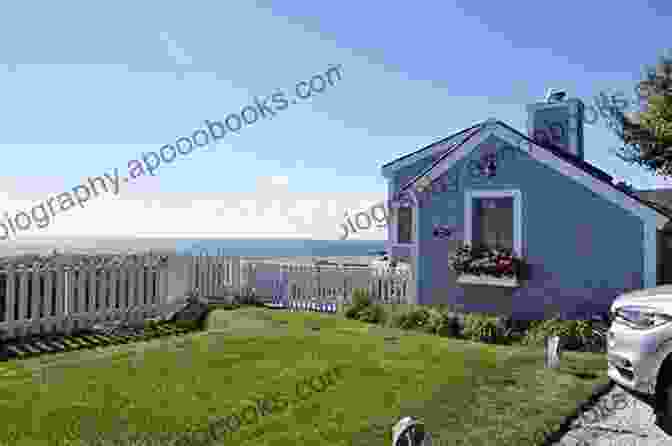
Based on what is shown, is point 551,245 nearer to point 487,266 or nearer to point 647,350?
point 487,266

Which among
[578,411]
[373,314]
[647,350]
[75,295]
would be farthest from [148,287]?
[647,350]

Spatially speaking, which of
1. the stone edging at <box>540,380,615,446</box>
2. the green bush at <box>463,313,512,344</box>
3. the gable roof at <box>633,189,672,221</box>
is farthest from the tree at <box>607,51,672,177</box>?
the stone edging at <box>540,380,615,446</box>

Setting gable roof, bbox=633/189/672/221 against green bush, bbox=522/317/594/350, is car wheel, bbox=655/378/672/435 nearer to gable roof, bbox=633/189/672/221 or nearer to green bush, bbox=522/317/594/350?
green bush, bbox=522/317/594/350

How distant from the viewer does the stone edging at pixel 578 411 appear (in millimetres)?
4402

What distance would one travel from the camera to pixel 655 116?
1451 centimetres

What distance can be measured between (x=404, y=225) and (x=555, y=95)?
17.7ft

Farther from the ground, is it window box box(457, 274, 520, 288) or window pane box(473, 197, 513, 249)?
window pane box(473, 197, 513, 249)

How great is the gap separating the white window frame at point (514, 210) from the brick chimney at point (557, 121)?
3.79 metres

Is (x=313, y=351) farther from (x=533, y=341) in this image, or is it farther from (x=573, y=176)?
(x=573, y=176)

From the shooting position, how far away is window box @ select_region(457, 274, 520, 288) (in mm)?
9797

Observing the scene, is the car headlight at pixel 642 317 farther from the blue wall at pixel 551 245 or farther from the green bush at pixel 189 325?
the green bush at pixel 189 325

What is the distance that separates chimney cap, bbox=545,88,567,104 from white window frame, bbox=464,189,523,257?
14.4 ft

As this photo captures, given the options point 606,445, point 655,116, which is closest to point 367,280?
point 606,445

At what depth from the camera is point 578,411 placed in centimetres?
509
